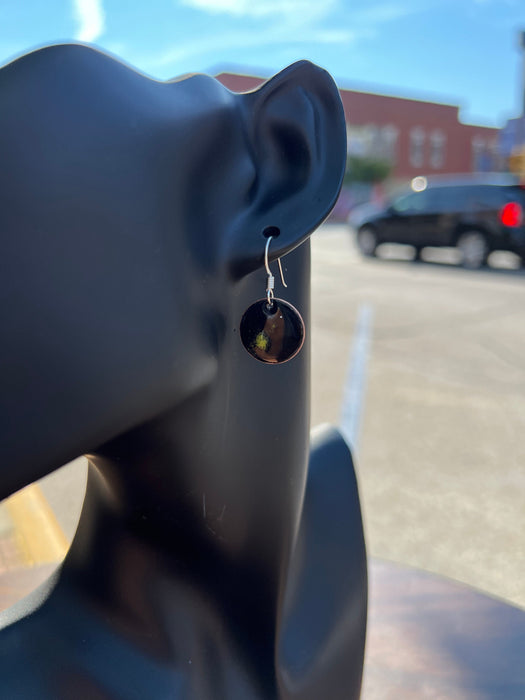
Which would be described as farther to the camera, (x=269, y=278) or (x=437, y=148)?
(x=437, y=148)

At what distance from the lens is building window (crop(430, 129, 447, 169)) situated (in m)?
35.9

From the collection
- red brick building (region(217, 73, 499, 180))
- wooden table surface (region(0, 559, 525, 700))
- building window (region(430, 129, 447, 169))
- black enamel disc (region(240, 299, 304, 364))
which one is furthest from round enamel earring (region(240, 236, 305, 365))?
building window (region(430, 129, 447, 169))

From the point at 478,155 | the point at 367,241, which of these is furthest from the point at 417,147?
the point at 367,241

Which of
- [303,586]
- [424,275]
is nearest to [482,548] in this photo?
[303,586]

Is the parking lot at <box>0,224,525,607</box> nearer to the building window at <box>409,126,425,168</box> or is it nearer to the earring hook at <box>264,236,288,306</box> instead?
the earring hook at <box>264,236,288,306</box>

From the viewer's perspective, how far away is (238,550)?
927mm

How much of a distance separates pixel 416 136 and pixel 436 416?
33.8 metres

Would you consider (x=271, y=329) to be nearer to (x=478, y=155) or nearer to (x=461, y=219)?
(x=461, y=219)

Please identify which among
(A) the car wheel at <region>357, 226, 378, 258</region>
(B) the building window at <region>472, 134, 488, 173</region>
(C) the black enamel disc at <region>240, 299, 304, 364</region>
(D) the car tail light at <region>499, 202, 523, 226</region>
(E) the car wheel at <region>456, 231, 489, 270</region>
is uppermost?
(C) the black enamel disc at <region>240, 299, 304, 364</region>

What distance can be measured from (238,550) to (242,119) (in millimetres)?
528

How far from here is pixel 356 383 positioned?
442 cm

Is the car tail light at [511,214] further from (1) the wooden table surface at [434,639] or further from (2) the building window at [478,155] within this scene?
(2) the building window at [478,155]

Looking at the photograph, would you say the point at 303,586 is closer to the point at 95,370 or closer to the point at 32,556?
the point at 95,370

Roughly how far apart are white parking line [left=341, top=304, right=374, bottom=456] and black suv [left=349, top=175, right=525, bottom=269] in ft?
13.6
